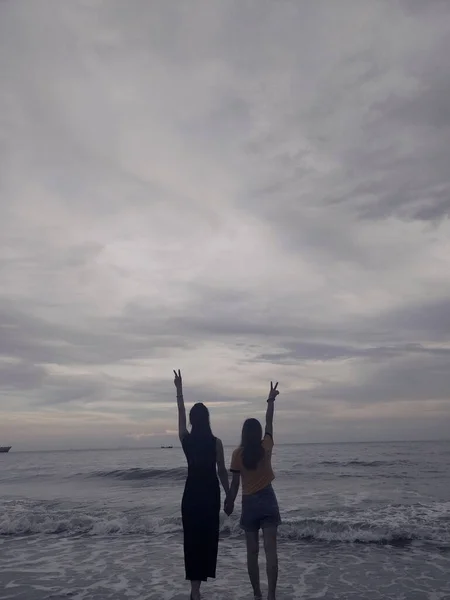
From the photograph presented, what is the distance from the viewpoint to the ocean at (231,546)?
7.75 meters

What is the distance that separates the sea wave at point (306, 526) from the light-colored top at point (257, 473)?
290 inches

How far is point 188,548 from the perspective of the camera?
225 inches

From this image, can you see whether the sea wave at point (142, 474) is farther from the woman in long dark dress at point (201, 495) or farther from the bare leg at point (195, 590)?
the woman in long dark dress at point (201, 495)

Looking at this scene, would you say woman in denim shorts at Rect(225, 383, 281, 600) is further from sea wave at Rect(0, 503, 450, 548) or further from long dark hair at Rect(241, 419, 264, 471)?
sea wave at Rect(0, 503, 450, 548)

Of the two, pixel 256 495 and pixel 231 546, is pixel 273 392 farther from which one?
Answer: pixel 231 546

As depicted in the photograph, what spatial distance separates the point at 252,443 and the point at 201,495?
0.83 meters

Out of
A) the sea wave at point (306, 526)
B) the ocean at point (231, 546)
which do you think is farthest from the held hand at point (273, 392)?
the sea wave at point (306, 526)

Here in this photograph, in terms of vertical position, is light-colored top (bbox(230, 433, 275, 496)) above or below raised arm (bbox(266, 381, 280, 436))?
below

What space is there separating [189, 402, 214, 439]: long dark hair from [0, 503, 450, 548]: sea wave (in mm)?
8075

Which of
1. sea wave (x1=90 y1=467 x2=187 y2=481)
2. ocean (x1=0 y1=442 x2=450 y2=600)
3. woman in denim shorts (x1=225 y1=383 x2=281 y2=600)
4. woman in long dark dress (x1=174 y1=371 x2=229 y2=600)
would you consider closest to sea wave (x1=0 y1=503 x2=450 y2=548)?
ocean (x1=0 y1=442 x2=450 y2=600)

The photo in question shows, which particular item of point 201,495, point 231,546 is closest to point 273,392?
point 201,495

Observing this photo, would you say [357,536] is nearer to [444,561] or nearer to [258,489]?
[444,561]

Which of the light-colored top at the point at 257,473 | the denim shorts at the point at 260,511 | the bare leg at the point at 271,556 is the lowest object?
the bare leg at the point at 271,556

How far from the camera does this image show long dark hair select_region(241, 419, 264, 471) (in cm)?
573
